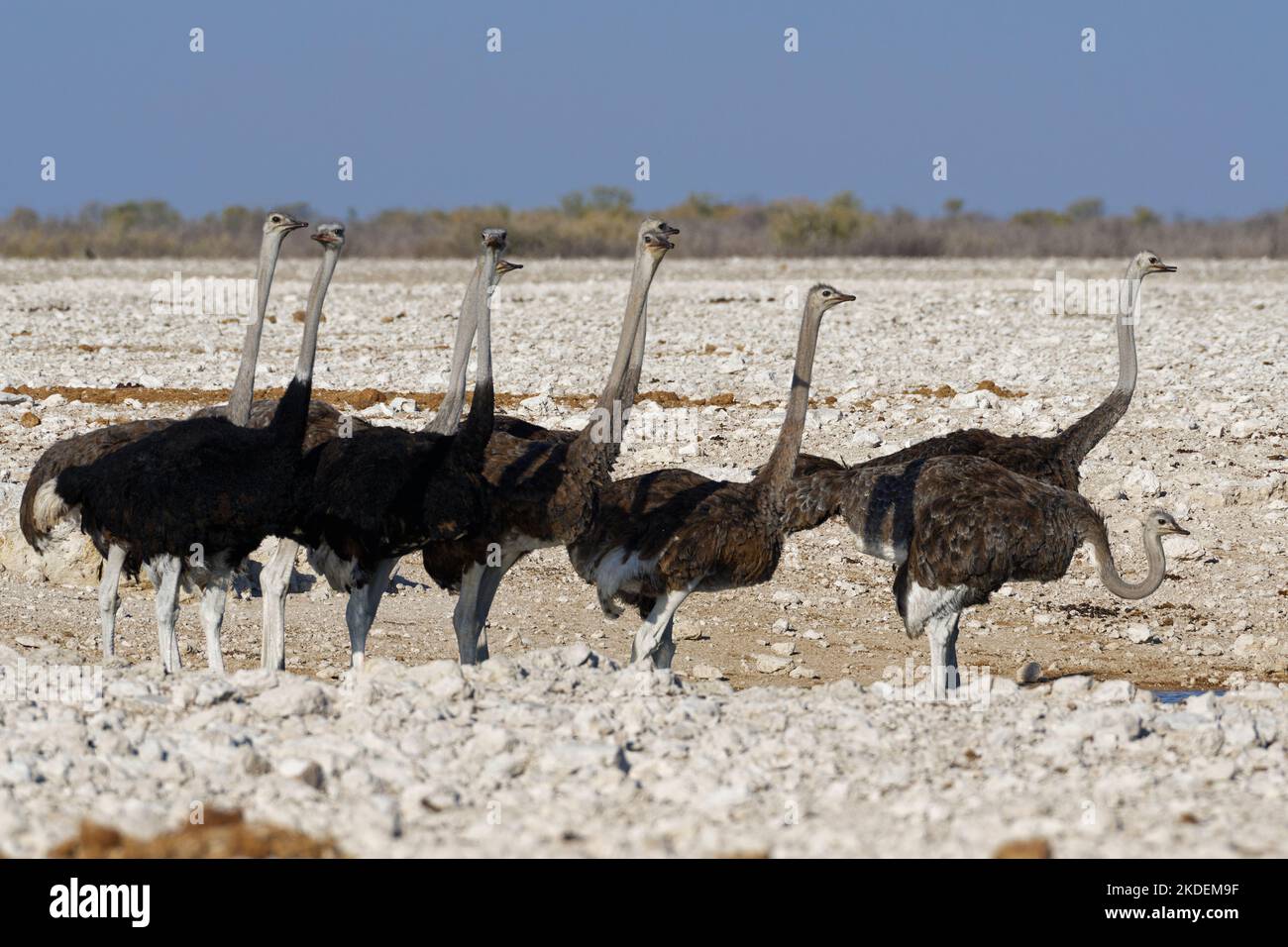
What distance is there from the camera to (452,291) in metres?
24.4

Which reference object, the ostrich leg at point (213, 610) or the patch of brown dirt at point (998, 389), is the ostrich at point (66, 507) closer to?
the ostrich leg at point (213, 610)

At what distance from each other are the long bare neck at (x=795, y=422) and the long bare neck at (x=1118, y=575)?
53.1 inches

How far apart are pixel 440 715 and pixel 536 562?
5.01 metres

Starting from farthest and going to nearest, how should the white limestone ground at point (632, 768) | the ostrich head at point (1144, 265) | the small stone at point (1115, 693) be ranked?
1. the ostrich head at point (1144, 265)
2. the small stone at point (1115, 693)
3. the white limestone ground at point (632, 768)

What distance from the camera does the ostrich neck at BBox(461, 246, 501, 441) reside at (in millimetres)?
8797

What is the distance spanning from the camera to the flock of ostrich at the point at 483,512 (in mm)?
8492

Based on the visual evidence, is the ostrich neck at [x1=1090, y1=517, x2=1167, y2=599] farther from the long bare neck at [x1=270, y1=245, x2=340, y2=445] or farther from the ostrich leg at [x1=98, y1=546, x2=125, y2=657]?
the ostrich leg at [x1=98, y1=546, x2=125, y2=657]

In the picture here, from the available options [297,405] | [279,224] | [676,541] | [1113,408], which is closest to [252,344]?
[279,224]

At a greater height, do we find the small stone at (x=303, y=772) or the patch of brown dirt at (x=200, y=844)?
the small stone at (x=303, y=772)

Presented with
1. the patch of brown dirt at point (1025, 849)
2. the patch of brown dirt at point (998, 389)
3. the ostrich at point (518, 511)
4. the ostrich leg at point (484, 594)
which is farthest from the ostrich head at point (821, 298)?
the patch of brown dirt at point (998, 389)

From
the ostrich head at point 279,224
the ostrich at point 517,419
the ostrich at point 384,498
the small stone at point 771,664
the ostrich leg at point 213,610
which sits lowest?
the small stone at point 771,664

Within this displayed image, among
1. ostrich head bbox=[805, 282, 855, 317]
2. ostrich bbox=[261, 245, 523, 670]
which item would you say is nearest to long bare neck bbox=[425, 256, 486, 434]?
ostrich bbox=[261, 245, 523, 670]
